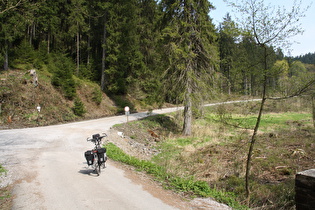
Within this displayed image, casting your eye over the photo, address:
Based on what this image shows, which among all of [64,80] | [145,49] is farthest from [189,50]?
[145,49]

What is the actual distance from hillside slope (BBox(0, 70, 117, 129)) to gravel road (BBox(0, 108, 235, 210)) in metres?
8.31

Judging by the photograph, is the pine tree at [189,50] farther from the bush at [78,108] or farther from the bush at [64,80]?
the bush at [64,80]

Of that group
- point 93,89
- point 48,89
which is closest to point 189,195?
point 48,89

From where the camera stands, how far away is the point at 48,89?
69.7 ft

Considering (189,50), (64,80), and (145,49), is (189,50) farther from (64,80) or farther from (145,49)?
(145,49)

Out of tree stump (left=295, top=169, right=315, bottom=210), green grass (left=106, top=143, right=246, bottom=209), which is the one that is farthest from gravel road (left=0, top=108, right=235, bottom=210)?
tree stump (left=295, top=169, right=315, bottom=210)

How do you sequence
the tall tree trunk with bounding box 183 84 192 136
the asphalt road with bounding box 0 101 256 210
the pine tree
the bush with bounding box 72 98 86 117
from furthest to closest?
the bush with bounding box 72 98 86 117 → the tall tree trunk with bounding box 183 84 192 136 → the pine tree → the asphalt road with bounding box 0 101 256 210

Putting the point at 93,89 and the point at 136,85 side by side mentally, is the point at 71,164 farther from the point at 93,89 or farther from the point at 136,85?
the point at 136,85

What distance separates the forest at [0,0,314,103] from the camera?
215 inches

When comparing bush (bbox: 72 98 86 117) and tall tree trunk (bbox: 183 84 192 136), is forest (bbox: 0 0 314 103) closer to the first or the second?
tall tree trunk (bbox: 183 84 192 136)

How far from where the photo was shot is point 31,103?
61.9 feet

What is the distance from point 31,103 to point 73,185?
15693 mm

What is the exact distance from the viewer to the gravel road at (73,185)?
16.4 ft

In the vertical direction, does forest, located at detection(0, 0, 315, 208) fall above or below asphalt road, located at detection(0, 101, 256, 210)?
above
